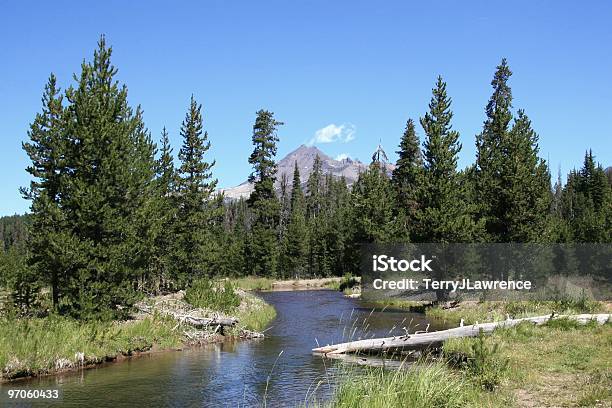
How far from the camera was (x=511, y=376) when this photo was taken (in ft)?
46.4

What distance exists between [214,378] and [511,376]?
30.2 ft

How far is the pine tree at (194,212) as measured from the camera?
1517 inches

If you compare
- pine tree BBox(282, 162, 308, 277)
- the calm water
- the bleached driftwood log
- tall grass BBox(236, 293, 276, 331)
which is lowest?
the calm water

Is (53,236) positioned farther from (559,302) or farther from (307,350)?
(559,302)

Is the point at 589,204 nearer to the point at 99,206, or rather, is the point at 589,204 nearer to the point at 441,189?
the point at 441,189

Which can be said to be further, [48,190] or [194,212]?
[194,212]

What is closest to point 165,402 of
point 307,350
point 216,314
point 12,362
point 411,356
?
point 12,362

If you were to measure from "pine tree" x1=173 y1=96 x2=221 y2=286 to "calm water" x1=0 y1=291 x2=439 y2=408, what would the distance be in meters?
13.8

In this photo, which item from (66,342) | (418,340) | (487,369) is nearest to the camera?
(487,369)

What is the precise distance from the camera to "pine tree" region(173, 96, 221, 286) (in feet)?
126

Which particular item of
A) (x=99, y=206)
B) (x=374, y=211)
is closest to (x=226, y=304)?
(x=99, y=206)

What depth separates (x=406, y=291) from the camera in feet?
152

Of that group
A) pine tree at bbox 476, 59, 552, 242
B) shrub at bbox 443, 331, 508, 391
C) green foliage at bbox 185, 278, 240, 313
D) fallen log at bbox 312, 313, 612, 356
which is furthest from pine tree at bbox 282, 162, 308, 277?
shrub at bbox 443, 331, 508, 391

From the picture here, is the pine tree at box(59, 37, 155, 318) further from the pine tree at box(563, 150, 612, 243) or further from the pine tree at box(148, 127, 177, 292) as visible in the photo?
the pine tree at box(563, 150, 612, 243)
